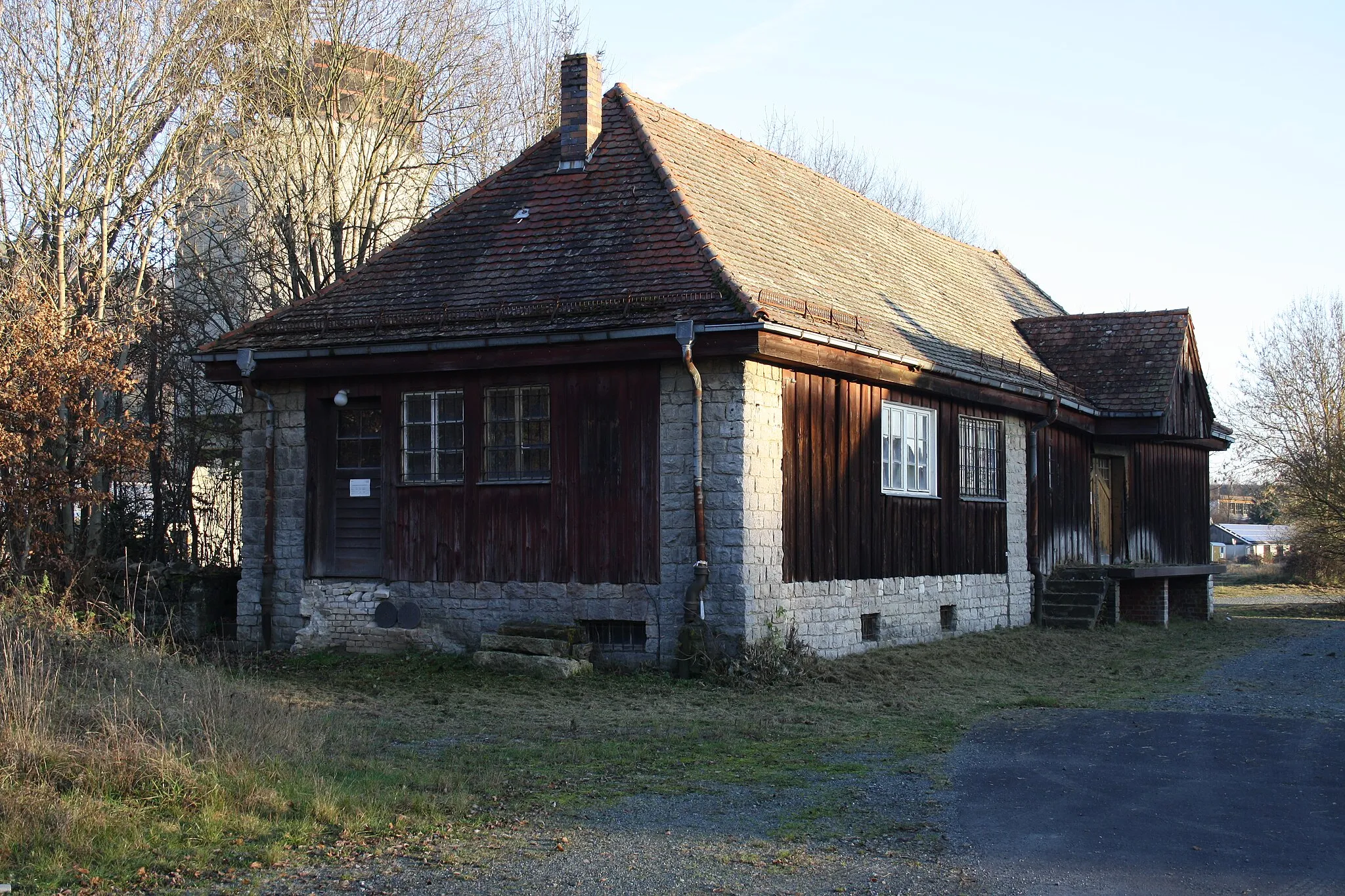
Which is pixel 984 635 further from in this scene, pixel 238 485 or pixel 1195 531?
pixel 238 485

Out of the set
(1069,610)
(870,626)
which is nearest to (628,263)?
(870,626)

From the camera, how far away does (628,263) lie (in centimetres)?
1538

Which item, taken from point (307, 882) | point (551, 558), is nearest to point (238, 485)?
point (551, 558)

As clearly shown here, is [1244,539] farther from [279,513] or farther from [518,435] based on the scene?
[279,513]

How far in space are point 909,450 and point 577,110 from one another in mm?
6305

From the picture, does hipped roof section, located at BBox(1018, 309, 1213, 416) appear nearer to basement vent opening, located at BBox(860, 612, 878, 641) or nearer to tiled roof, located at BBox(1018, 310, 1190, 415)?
Result: tiled roof, located at BBox(1018, 310, 1190, 415)

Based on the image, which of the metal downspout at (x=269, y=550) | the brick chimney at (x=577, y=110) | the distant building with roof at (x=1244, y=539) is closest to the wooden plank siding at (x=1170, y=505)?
the brick chimney at (x=577, y=110)

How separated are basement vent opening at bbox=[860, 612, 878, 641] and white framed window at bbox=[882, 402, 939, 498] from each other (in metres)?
1.61

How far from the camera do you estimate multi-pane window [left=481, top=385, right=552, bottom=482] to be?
1539cm

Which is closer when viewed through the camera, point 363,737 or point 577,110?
point 363,737

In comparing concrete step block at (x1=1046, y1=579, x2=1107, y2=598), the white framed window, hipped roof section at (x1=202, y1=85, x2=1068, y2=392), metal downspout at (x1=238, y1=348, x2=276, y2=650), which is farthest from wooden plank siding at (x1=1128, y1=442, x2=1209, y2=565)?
metal downspout at (x1=238, y1=348, x2=276, y2=650)

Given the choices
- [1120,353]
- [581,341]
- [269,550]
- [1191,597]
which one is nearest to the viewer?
[581,341]

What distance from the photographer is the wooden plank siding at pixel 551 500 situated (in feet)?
48.7

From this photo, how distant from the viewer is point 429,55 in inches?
957
